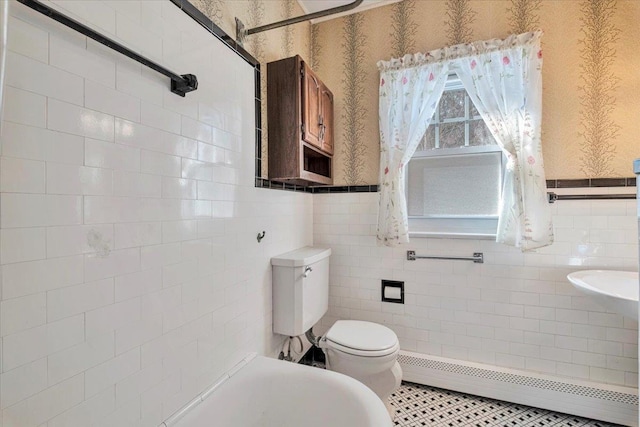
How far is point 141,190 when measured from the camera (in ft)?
3.21

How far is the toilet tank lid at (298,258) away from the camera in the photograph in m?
1.72

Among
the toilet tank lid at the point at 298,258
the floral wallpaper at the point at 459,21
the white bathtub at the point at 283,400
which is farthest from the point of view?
the floral wallpaper at the point at 459,21

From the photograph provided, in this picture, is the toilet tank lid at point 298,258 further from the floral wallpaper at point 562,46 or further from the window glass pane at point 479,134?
the window glass pane at point 479,134

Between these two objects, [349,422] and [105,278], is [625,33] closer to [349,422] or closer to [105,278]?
[349,422]

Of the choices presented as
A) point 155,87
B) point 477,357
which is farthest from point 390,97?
point 477,357

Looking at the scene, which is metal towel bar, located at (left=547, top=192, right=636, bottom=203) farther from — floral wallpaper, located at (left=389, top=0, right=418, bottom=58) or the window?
floral wallpaper, located at (left=389, top=0, right=418, bottom=58)

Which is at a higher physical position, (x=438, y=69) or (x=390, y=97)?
(x=438, y=69)

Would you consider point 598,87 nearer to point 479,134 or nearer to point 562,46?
point 562,46

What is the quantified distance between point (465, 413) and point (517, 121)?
1797 millimetres

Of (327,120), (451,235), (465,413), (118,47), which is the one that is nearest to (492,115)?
(451,235)

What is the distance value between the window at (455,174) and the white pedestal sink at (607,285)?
0.52 m

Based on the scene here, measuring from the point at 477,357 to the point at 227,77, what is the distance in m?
2.27

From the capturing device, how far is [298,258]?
5.73 feet

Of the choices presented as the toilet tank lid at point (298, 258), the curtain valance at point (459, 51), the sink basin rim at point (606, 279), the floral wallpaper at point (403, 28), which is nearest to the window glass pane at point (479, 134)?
the curtain valance at point (459, 51)
